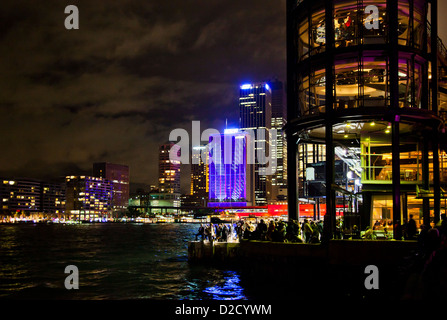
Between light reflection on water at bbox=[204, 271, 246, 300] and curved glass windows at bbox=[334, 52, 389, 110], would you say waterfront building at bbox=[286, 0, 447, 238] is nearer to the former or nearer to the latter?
curved glass windows at bbox=[334, 52, 389, 110]

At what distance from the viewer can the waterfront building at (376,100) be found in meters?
33.8

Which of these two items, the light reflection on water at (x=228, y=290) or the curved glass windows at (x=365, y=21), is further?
the curved glass windows at (x=365, y=21)

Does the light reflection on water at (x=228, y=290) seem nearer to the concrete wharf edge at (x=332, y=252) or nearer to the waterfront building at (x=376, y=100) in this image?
the concrete wharf edge at (x=332, y=252)

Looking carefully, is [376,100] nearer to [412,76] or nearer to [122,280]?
[412,76]

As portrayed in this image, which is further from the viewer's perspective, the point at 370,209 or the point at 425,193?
the point at 370,209

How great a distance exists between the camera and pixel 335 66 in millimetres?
36438

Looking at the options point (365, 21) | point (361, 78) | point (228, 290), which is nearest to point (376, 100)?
point (361, 78)

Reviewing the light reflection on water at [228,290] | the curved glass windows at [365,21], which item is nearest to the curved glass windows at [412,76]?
the curved glass windows at [365,21]

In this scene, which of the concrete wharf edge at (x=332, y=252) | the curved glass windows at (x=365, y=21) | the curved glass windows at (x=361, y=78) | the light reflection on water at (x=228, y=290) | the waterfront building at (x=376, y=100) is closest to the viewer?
the concrete wharf edge at (x=332, y=252)

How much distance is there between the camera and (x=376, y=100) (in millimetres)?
35562
